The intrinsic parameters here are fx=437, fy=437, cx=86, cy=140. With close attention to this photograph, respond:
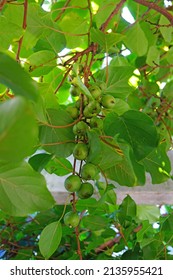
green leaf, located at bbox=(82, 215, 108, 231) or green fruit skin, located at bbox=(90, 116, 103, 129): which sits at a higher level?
green fruit skin, located at bbox=(90, 116, 103, 129)

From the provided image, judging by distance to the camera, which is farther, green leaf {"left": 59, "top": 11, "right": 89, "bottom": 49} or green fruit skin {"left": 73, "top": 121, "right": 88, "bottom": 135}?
green leaf {"left": 59, "top": 11, "right": 89, "bottom": 49}

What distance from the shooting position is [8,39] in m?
0.93

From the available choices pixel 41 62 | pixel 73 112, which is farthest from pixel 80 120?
pixel 41 62

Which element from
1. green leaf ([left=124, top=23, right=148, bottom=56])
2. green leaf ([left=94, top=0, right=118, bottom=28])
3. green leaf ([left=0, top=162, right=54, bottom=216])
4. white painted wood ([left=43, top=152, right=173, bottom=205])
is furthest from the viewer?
white painted wood ([left=43, top=152, right=173, bottom=205])

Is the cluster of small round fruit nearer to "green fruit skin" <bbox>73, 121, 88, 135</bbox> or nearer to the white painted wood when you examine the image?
"green fruit skin" <bbox>73, 121, 88, 135</bbox>

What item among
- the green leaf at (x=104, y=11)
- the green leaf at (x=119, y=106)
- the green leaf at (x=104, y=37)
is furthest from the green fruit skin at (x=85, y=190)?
the green leaf at (x=104, y=11)

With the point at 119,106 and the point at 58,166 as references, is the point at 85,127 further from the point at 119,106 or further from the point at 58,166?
the point at 58,166

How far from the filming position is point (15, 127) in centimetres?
26

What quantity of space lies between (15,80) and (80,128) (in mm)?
522

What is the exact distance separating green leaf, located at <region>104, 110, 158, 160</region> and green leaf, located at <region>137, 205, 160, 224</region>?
70cm

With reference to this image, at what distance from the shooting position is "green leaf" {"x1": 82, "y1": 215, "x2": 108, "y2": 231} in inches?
48.3

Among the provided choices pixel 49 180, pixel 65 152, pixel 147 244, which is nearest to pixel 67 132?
pixel 65 152

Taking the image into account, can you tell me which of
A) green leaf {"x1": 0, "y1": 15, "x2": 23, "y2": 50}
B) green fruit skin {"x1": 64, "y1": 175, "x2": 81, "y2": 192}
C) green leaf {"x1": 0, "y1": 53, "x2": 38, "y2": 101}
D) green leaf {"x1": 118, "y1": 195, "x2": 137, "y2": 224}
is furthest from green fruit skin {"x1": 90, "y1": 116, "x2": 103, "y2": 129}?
green leaf {"x1": 0, "y1": 53, "x2": 38, "y2": 101}

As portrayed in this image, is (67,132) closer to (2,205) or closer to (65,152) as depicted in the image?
(65,152)
